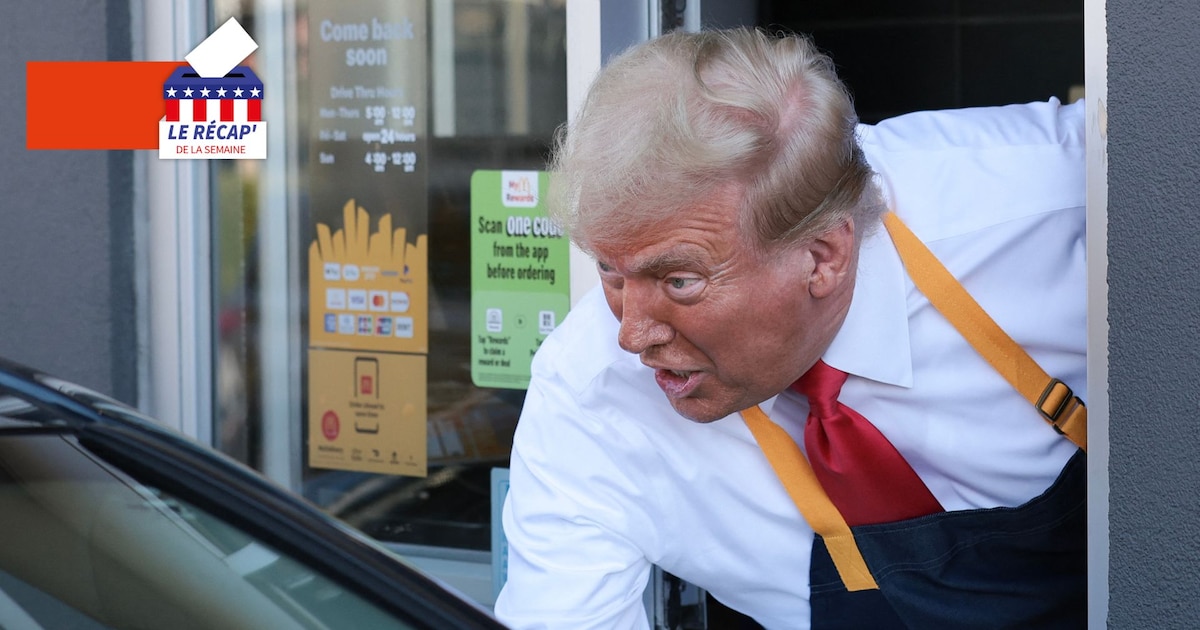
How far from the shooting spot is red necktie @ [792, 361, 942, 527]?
2.04 meters

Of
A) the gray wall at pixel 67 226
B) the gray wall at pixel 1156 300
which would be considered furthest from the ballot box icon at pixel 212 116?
the gray wall at pixel 1156 300

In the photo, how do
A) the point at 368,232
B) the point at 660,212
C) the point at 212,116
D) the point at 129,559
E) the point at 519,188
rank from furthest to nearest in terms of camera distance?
the point at 212,116 → the point at 368,232 → the point at 519,188 → the point at 660,212 → the point at 129,559

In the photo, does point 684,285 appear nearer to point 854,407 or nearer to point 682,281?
point 682,281

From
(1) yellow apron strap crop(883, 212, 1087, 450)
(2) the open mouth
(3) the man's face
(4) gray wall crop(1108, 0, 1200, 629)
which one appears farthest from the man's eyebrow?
(4) gray wall crop(1108, 0, 1200, 629)

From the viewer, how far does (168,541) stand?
1.65 meters

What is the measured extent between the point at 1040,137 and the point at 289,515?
1.34 meters

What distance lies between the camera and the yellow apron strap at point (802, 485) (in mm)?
2094

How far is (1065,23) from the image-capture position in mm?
4484

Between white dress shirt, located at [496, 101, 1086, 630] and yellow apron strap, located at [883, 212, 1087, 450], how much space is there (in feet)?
0.06

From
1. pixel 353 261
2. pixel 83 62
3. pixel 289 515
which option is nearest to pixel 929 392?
pixel 289 515

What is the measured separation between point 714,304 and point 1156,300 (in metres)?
0.69

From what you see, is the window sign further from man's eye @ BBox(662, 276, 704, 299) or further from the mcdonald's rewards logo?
man's eye @ BBox(662, 276, 704, 299)

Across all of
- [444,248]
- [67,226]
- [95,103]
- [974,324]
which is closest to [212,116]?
[95,103]

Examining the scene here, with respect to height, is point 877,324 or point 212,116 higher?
point 212,116
